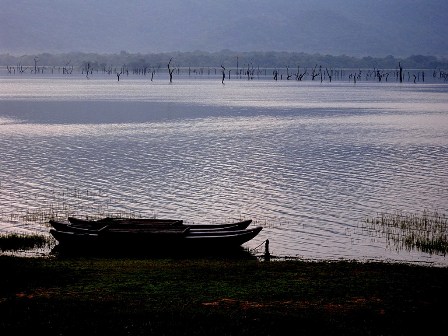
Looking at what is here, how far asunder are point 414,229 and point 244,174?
58.7ft

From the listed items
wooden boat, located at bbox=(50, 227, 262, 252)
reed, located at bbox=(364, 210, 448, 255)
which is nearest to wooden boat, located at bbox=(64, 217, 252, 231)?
wooden boat, located at bbox=(50, 227, 262, 252)

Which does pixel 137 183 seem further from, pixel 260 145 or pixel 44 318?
pixel 44 318

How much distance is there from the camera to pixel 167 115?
106250 mm

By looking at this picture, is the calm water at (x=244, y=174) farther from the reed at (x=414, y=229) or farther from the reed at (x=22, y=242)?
the reed at (x=22, y=242)

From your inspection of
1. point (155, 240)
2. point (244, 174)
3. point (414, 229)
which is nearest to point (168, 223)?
point (155, 240)

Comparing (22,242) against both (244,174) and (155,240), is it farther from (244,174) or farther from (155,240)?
(244,174)

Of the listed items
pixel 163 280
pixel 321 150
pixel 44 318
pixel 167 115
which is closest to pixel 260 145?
pixel 321 150

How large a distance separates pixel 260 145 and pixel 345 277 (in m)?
46.6

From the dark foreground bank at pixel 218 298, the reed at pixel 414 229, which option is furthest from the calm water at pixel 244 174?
the dark foreground bank at pixel 218 298

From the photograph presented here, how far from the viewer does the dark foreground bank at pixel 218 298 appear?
52.2ft

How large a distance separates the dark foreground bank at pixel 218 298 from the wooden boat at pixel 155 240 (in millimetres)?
2825

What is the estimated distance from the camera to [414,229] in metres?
33.6

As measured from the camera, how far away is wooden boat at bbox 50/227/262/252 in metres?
27.9

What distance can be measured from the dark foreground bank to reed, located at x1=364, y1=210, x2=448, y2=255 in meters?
6.28
